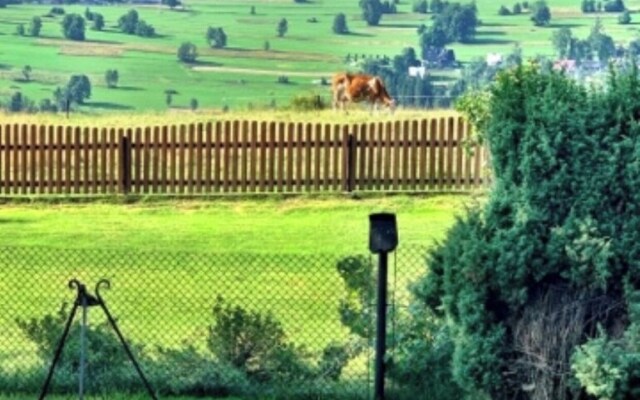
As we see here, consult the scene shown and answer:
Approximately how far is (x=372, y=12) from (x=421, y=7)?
2.74 m

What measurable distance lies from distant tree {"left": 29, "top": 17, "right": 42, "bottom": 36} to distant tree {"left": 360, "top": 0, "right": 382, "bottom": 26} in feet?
55.7

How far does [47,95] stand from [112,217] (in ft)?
148

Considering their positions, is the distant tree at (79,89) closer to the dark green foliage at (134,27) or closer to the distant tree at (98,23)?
the distant tree at (98,23)

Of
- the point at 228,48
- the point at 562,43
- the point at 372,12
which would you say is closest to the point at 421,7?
the point at 372,12

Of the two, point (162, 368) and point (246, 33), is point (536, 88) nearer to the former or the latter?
point (162, 368)

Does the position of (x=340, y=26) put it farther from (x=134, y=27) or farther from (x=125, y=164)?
(x=125, y=164)

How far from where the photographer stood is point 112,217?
24.3 metres

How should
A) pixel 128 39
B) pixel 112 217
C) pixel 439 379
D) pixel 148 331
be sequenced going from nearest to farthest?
pixel 439 379
pixel 148 331
pixel 112 217
pixel 128 39

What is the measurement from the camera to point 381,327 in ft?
35.8

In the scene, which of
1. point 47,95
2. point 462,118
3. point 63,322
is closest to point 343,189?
point 462,118

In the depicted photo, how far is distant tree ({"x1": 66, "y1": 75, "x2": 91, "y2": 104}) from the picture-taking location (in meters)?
66.0

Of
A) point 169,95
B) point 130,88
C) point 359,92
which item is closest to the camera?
point 359,92

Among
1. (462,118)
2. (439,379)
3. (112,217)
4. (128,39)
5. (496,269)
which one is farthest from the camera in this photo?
(128,39)

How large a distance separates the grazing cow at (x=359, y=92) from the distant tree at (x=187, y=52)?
147ft
